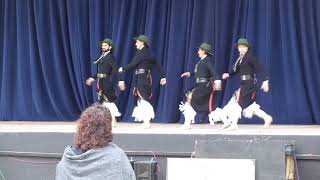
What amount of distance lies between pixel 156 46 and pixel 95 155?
6404 millimetres

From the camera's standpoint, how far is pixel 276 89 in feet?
29.5

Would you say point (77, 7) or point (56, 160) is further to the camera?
point (77, 7)

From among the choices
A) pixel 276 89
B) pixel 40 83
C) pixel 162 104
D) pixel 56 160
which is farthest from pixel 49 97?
pixel 276 89

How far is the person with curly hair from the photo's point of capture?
330 cm

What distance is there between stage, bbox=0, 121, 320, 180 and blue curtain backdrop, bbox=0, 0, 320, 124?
80.0 inches

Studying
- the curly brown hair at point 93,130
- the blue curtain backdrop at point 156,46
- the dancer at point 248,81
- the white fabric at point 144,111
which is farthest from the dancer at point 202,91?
the curly brown hair at point 93,130

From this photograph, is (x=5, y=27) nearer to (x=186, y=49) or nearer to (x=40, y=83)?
(x=40, y=83)

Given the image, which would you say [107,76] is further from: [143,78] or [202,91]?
[202,91]

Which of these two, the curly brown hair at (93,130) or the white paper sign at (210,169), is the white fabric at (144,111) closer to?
the white paper sign at (210,169)

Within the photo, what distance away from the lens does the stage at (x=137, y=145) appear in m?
6.36

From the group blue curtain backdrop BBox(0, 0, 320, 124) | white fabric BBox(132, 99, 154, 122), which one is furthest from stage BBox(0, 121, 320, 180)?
blue curtain backdrop BBox(0, 0, 320, 124)

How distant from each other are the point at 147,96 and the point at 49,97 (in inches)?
101

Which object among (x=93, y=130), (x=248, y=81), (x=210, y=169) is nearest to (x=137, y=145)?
(x=210, y=169)

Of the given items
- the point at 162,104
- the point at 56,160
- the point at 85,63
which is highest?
the point at 85,63
